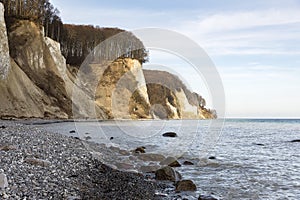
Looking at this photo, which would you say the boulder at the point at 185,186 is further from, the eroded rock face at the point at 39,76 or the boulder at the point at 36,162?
the eroded rock face at the point at 39,76

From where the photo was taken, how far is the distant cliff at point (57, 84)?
32438 millimetres

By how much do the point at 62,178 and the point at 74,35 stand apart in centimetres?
5978

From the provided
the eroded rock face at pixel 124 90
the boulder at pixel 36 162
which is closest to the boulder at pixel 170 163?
the boulder at pixel 36 162

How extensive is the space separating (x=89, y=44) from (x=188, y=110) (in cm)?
2491

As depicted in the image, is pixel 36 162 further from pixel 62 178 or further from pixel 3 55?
pixel 3 55

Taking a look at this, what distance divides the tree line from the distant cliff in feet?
6.15

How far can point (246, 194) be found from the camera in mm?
8773

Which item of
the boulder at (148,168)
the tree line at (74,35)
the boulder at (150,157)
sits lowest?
the boulder at (150,157)

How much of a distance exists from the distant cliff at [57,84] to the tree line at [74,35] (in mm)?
1874

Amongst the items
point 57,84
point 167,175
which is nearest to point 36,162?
point 167,175

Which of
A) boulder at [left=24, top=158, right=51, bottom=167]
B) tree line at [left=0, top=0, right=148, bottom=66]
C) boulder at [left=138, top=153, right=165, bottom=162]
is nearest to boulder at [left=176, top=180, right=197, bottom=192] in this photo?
boulder at [left=24, top=158, right=51, bottom=167]

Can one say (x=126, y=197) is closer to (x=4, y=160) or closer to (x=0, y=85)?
(x=4, y=160)

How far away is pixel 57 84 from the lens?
41.7 m

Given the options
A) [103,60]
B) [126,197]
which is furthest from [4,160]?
[103,60]
